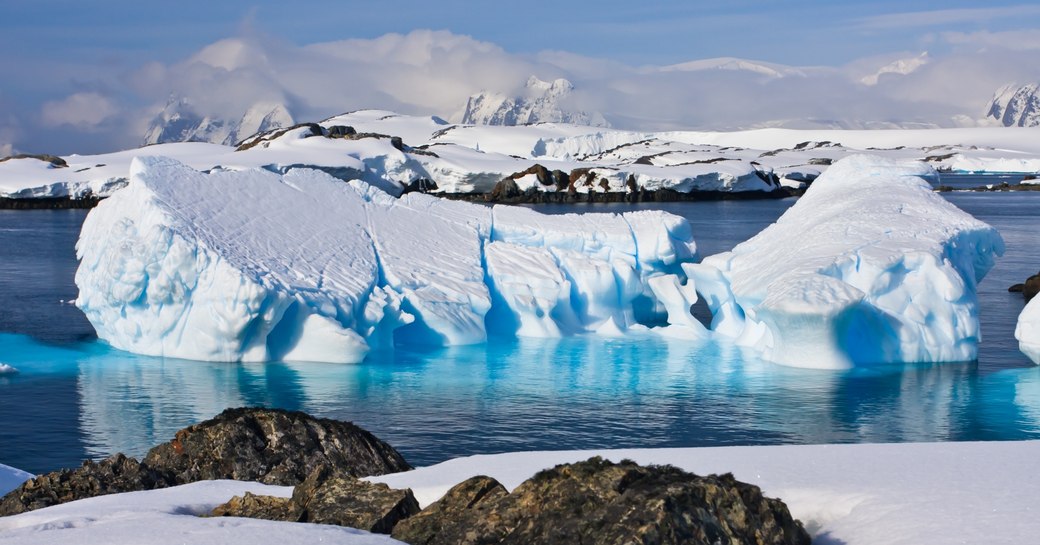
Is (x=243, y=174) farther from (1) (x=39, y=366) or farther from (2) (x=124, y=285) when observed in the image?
(1) (x=39, y=366)

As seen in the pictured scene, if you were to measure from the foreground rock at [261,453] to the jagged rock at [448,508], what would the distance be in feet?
6.39

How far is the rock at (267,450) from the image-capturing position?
6871 mm

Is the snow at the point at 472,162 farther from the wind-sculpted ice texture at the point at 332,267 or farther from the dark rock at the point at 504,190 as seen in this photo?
the wind-sculpted ice texture at the point at 332,267

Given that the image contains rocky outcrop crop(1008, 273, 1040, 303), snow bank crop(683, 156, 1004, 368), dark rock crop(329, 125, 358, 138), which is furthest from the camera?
dark rock crop(329, 125, 358, 138)

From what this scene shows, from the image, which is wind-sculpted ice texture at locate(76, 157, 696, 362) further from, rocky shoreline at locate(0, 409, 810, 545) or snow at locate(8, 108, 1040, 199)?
snow at locate(8, 108, 1040, 199)

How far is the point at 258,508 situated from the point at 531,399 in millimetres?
7765

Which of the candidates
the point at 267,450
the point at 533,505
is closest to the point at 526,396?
the point at 267,450

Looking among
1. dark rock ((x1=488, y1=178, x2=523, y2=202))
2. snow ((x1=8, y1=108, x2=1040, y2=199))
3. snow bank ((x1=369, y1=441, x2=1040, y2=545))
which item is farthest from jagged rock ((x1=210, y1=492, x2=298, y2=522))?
dark rock ((x1=488, y1=178, x2=523, y2=202))

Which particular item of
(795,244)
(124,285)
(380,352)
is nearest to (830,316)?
(795,244)

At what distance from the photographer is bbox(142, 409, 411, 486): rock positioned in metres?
6.87

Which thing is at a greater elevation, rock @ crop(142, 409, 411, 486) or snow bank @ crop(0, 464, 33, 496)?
rock @ crop(142, 409, 411, 486)

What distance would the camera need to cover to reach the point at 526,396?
1305 cm

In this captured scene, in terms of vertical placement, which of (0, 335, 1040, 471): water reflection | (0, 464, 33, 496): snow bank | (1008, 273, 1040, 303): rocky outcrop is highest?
(1008, 273, 1040, 303): rocky outcrop

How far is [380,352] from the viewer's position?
15.5 meters
